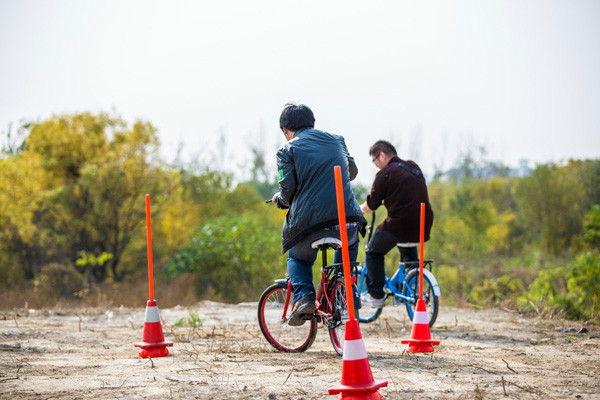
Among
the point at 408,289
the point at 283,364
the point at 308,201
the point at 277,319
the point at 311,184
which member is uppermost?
the point at 311,184

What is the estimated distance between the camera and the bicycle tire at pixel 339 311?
15.4 feet

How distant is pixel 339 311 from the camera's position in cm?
474

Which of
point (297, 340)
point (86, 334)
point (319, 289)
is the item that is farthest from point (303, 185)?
point (86, 334)

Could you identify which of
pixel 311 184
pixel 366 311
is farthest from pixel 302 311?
pixel 366 311

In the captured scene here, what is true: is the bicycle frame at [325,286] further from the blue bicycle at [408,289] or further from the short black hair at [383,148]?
the short black hair at [383,148]

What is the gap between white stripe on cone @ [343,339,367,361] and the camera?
3266 millimetres

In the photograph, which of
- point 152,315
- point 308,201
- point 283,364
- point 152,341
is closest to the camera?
point 283,364

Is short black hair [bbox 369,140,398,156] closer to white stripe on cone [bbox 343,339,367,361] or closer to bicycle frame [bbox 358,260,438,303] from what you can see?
bicycle frame [bbox 358,260,438,303]

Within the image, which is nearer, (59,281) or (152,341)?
(152,341)

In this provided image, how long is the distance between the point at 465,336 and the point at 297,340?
1924mm

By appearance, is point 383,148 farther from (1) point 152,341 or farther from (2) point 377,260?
(1) point 152,341

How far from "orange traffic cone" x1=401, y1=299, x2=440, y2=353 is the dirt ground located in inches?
5.3

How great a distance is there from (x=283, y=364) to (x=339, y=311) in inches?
25.9

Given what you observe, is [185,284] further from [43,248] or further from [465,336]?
[465,336]
